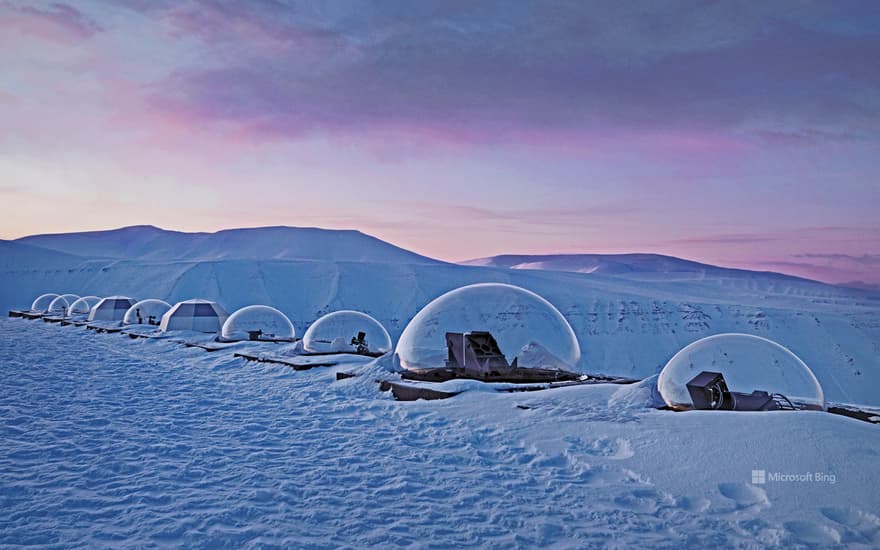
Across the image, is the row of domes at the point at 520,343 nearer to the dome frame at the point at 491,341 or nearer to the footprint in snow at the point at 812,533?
the dome frame at the point at 491,341

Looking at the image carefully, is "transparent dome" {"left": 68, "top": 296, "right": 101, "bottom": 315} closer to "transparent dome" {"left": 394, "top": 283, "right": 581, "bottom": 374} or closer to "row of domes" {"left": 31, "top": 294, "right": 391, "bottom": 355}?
"row of domes" {"left": 31, "top": 294, "right": 391, "bottom": 355}

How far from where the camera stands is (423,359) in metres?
11.9

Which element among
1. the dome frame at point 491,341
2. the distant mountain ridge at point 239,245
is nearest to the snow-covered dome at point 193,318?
the dome frame at point 491,341

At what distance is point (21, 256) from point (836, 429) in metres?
108

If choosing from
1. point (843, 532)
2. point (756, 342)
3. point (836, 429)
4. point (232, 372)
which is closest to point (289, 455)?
point (843, 532)

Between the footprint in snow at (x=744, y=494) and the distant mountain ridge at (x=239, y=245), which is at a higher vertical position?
the distant mountain ridge at (x=239, y=245)

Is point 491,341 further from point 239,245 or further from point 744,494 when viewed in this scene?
point 239,245

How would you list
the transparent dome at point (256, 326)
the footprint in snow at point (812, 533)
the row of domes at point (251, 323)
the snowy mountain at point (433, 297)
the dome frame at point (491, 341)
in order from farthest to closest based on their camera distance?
the snowy mountain at point (433, 297) < the transparent dome at point (256, 326) < the row of domes at point (251, 323) < the dome frame at point (491, 341) < the footprint in snow at point (812, 533)

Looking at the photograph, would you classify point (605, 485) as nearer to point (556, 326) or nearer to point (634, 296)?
point (556, 326)

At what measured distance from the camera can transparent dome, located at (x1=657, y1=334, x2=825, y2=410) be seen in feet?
26.1

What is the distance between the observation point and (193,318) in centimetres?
2630

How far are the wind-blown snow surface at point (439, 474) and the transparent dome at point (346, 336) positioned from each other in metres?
7.95

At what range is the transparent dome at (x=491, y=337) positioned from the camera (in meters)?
11.8

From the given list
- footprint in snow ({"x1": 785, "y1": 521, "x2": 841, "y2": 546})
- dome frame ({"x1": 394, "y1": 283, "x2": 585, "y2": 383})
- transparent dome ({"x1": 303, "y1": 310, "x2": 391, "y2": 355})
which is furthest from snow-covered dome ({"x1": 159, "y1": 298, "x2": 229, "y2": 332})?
footprint in snow ({"x1": 785, "y1": 521, "x2": 841, "y2": 546})
